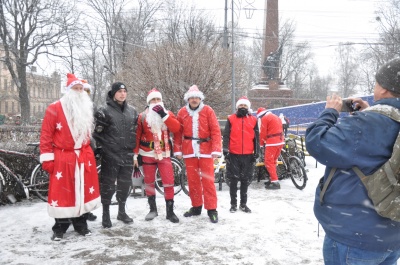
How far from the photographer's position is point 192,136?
16.4 ft

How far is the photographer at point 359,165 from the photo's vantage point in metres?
1.75

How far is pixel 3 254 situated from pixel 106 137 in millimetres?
1717

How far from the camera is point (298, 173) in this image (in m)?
7.23

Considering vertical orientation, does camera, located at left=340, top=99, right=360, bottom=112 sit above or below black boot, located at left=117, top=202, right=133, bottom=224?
above

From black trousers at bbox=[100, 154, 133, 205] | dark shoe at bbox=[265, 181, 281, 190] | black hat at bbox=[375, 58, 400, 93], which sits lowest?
dark shoe at bbox=[265, 181, 281, 190]

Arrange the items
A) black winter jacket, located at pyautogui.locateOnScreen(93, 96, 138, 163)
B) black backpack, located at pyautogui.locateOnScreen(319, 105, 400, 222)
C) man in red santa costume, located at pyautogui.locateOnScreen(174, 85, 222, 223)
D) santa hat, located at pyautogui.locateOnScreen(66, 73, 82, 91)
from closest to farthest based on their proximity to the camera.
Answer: black backpack, located at pyautogui.locateOnScreen(319, 105, 400, 222), santa hat, located at pyautogui.locateOnScreen(66, 73, 82, 91), black winter jacket, located at pyautogui.locateOnScreen(93, 96, 138, 163), man in red santa costume, located at pyautogui.locateOnScreen(174, 85, 222, 223)

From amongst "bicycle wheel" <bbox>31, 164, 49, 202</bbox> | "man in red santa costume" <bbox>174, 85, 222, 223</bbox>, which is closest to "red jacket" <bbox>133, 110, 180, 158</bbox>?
"man in red santa costume" <bbox>174, 85, 222, 223</bbox>

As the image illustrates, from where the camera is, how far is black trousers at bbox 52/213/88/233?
4.15 metres

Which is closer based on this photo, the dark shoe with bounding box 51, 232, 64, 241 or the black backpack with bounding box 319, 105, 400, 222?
the black backpack with bounding box 319, 105, 400, 222

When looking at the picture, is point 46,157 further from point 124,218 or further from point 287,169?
point 287,169

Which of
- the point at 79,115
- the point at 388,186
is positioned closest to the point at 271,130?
the point at 79,115

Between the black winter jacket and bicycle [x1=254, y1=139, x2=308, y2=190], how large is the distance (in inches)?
145

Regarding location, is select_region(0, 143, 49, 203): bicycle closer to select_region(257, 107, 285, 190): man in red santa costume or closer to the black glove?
the black glove

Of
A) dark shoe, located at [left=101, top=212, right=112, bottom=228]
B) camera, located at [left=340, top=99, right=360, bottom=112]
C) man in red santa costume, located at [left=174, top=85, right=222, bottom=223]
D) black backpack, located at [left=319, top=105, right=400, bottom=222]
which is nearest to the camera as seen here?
black backpack, located at [left=319, top=105, right=400, bottom=222]
